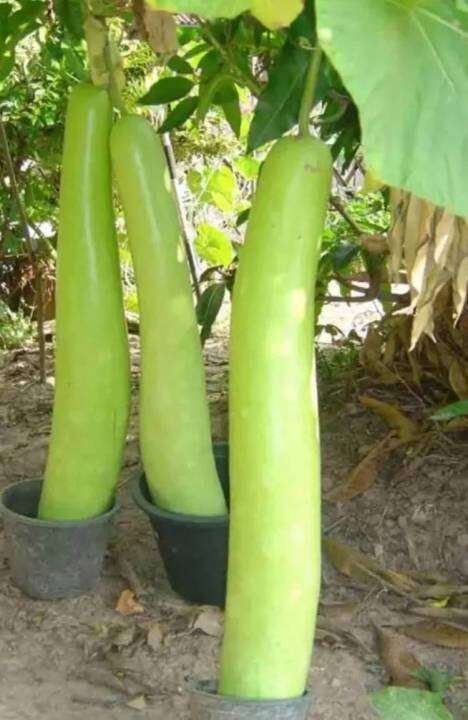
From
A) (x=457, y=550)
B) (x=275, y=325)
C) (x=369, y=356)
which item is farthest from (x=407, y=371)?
(x=275, y=325)

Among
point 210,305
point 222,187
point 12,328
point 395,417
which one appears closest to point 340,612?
point 395,417

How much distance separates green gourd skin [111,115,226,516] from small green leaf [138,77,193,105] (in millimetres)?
324

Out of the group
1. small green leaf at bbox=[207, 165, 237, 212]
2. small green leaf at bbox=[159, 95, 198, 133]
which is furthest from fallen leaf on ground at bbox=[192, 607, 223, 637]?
small green leaf at bbox=[207, 165, 237, 212]

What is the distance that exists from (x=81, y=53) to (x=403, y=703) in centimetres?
228

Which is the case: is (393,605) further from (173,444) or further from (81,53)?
(81,53)

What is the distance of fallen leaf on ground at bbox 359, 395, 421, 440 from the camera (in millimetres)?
2756

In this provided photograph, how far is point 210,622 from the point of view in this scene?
2146mm

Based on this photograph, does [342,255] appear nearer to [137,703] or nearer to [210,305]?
[210,305]

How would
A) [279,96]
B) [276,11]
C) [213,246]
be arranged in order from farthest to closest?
[213,246]
[279,96]
[276,11]

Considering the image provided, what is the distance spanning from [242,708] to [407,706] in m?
0.26

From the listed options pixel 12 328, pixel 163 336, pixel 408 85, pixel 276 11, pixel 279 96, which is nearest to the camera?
pixel 408 85

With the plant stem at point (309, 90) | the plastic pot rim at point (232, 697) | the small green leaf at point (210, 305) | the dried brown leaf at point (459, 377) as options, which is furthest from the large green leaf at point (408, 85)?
the dried brown leaf at point (459, 377)

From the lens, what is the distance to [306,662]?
1618 millimetres

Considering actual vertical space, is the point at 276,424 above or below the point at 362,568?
above
